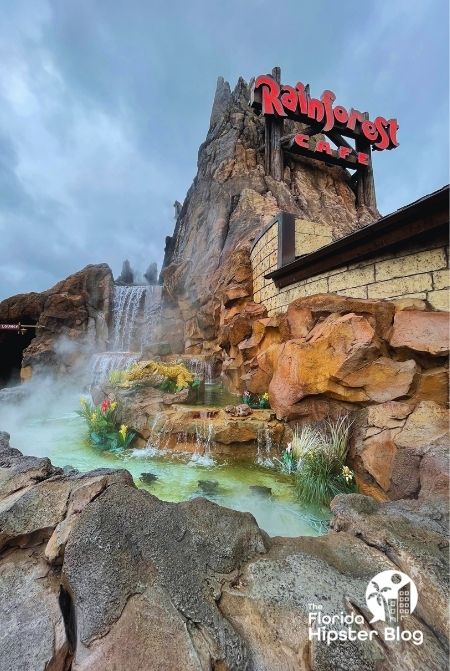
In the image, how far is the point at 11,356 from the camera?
2053 cm

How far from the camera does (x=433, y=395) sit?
11.5 feet

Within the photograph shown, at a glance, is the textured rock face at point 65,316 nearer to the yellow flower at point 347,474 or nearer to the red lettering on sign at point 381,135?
the yellow flower at point 347,474

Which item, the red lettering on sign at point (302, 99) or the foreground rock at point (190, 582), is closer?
the foreground rock at point (190, 582)

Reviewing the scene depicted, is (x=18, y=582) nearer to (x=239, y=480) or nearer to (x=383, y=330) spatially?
(x=239, y=480)

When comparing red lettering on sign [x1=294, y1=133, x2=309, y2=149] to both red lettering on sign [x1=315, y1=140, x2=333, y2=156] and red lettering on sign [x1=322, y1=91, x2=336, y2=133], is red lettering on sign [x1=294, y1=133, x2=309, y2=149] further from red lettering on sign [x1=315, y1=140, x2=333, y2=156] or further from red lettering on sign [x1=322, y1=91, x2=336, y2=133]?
red lettering on sign [x1=322, y1=91, x2=336, y2=133]

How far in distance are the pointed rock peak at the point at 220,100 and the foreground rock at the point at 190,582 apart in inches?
1049

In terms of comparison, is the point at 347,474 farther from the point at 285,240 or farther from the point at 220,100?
the point at 220,100

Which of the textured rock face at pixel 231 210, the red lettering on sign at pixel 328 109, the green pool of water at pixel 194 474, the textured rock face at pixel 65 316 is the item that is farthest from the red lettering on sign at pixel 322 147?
the green pool of water at pixel 194 474

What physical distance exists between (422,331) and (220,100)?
92.1ft

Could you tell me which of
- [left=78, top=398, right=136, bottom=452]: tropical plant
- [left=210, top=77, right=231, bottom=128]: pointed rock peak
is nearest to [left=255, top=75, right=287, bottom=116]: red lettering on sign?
[left=210, top=77, right=231, bottom=128]: pointed rock peak

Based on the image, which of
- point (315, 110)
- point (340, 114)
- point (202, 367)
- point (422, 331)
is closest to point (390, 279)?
point (422, 331)

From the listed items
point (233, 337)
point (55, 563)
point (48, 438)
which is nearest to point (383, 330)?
point (55, 563)

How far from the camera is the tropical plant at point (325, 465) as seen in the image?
11.9 ft

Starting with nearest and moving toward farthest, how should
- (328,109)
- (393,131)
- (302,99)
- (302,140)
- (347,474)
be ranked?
(347,474)
(302,99)
(302,140)
(328,109)
(393,131)
